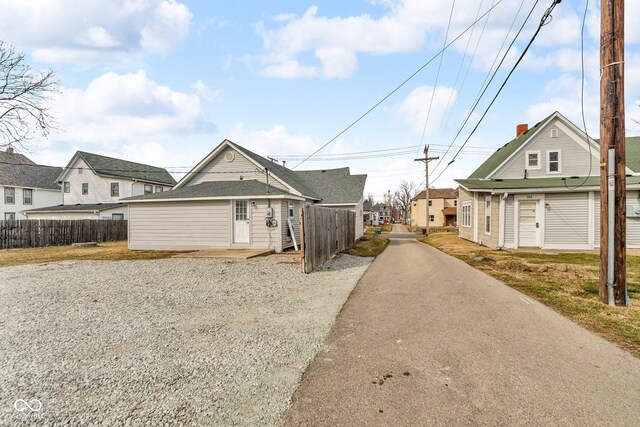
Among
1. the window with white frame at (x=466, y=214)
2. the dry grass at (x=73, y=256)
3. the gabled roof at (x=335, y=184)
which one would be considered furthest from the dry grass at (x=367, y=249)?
the dry grass at (x=73, y=256)

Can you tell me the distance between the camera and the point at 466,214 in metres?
23.4

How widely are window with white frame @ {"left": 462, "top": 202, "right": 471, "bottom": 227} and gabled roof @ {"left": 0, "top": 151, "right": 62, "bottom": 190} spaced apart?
3661 centimetres

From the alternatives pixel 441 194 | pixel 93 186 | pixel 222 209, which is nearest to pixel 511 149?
pixel 222 209

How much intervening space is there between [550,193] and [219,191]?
1593cm

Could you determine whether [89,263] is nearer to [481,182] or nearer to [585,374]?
[585,374]

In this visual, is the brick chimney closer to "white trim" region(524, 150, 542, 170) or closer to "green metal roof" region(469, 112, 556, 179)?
"green metal roof" region(469, 112, 556, 179)

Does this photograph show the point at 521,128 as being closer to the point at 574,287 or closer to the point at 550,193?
the point at 550,193

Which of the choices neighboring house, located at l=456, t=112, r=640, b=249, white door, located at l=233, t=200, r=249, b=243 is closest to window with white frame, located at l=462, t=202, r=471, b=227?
neighboring house, located at l=456, t=112, r=640, b=249

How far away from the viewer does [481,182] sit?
18.7 m

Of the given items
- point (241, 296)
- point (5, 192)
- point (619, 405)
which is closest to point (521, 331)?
point (619, 405)

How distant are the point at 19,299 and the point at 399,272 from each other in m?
9.33

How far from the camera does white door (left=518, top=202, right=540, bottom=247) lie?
16.1 meters

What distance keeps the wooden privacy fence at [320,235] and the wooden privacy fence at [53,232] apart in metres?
18.5

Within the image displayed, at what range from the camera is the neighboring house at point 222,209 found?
1544 centimetres
